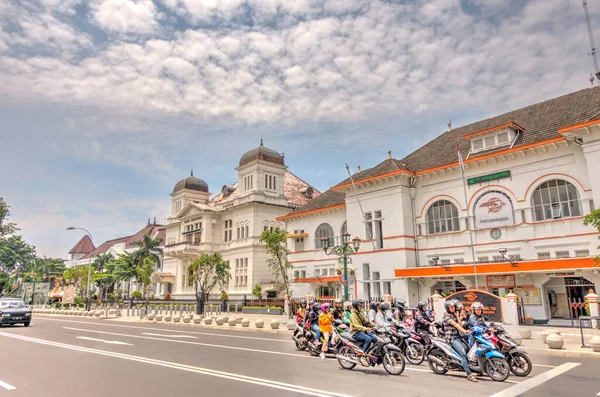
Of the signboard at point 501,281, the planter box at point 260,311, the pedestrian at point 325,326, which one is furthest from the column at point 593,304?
the planter box at point 260,311

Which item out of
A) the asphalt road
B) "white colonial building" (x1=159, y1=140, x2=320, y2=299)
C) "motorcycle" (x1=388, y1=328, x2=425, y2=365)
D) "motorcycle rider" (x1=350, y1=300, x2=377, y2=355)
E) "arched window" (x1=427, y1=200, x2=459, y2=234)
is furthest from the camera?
"white colonial building" (x1=159, y1=140, x2=320, y2=299)

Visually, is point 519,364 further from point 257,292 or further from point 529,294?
point 257,292

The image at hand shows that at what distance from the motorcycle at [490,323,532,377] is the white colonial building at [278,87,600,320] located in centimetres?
1340

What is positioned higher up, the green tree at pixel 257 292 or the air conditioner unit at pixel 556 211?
the air conditioner unit at pixel 556 211

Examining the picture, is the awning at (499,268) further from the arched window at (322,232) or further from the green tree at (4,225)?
the green tree at (4,225)

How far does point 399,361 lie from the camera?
377 inches

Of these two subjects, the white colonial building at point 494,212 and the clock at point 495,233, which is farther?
the clock at point 495,233

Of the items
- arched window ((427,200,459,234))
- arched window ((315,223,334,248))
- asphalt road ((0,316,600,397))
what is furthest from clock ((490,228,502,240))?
arched window ((315,223,334,248))

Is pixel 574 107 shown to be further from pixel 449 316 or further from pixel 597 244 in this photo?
pixel 449 316

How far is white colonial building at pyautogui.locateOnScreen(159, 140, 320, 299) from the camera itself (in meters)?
45.4

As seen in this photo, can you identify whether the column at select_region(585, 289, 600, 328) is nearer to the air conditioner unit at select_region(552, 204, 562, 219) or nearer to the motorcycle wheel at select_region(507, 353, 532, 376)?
the air conditioner unit at select_region(552, 204, 562, 219)

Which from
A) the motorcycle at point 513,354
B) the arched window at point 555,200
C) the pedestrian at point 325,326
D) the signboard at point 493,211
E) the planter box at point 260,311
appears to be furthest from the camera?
the planter box at point 260,311

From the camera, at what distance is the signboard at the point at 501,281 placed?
23272 millimetres

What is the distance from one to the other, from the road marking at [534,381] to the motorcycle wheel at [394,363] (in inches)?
89.9
